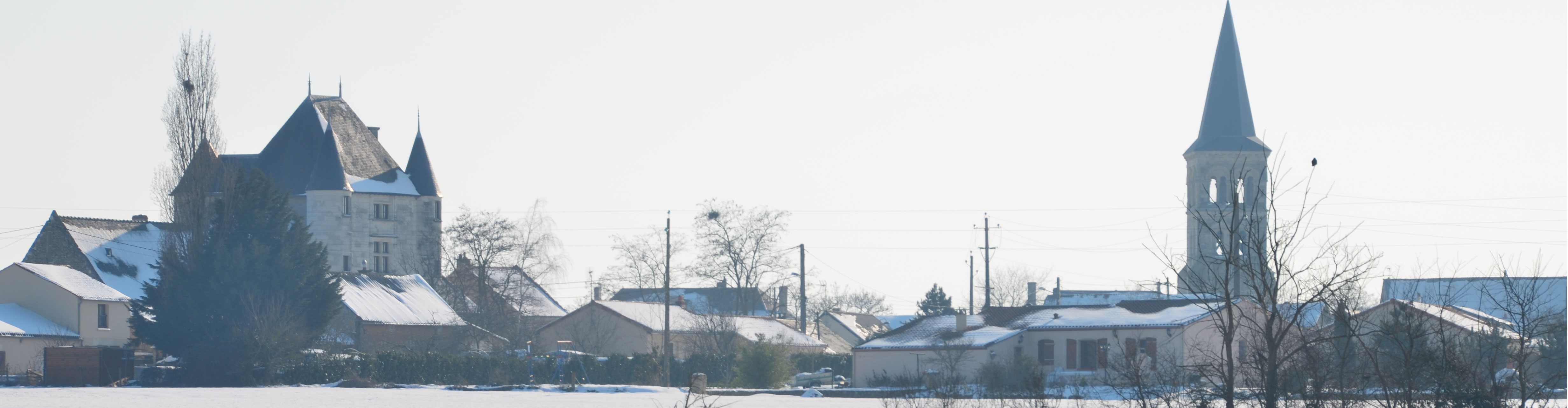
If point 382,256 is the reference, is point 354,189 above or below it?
above

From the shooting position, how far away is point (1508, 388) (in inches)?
531

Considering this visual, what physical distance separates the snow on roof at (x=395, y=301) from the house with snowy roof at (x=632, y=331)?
4514 mm

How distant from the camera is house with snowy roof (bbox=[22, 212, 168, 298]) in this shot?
61.0 m

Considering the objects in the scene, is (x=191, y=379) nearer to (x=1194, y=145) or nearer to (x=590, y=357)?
(x=590, y=357)

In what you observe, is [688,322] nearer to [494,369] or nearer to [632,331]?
[632,331]

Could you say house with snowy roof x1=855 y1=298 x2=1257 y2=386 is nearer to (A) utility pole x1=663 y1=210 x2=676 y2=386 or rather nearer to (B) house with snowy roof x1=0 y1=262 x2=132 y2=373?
(A) utility pole x1=663 y1=210 x2=676 y2=386

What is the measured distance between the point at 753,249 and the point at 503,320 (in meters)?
12.8

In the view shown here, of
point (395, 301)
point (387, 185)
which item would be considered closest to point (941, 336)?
point (395, 301)

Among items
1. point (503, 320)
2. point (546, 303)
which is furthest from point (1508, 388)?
point (546, 303)

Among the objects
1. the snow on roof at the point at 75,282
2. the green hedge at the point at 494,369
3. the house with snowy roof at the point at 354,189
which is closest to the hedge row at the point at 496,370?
the green hedge at the point at 494,369

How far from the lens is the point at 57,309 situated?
5538 centimetres

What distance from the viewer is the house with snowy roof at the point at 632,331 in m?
64.2

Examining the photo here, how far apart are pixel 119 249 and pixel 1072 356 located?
3911cm

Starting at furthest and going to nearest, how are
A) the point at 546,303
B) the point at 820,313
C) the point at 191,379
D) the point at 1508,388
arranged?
1. the point at 820,313
2. the point at 546,303
3. the point at 191,379
4. the point at 1508,388
